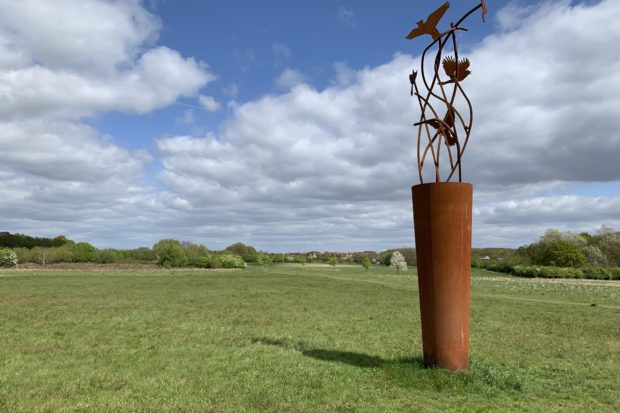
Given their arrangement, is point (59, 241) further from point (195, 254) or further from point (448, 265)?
point (448, 265)

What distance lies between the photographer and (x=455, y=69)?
10320mm

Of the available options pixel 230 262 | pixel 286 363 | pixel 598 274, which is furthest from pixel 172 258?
pixel 286 363

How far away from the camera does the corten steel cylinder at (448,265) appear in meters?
9.51

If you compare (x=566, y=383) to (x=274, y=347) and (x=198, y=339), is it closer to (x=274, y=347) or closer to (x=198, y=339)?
(x=274, y=347)

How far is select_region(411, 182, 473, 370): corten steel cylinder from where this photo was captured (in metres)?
9.51

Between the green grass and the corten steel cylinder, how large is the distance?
59cm

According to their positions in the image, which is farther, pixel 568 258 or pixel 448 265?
pixel 568 258

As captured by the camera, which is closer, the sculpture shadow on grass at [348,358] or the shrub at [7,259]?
the sculpture shadow on grass at [348,358]

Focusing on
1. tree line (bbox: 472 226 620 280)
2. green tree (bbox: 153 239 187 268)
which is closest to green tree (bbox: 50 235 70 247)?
green tree (bbox: 153 239 187 268)

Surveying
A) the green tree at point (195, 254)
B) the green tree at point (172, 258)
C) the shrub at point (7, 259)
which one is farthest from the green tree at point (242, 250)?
the shrub at point (7, 259)

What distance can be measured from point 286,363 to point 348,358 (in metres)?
1.79

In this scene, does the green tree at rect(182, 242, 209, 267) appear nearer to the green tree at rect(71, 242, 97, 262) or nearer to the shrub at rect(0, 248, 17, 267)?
the green tree at rect(71, 242, 97, 262)

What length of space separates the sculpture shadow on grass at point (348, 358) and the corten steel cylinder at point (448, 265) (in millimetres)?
955

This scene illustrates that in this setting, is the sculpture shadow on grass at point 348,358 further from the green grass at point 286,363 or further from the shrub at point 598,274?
the shrub at point 598,274
